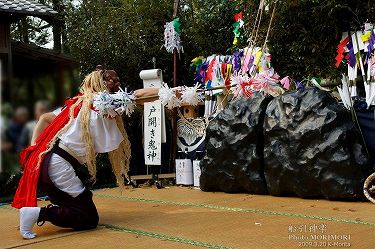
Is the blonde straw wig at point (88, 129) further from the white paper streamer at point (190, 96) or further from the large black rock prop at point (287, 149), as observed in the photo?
the white paper streamer at point (190, 96)

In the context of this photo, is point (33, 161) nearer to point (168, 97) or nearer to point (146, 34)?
point (168, 97)

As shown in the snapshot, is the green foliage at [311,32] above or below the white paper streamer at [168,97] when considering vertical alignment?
above

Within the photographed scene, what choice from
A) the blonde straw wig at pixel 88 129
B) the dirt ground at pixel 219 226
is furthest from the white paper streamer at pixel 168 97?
the blonde straw wig at pixel 88 129

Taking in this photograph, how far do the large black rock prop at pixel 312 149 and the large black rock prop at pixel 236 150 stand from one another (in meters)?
0.17

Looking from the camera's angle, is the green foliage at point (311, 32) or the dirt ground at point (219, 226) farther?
the green foliage at point (311, 32)

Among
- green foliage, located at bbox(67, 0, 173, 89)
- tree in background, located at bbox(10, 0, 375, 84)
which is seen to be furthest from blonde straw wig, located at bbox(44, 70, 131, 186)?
green foliage, located at bbox(67, 0, 173, 89)

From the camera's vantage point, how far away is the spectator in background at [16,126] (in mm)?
6582

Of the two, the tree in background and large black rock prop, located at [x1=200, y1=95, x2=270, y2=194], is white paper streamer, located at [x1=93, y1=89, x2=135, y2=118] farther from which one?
the tree in background

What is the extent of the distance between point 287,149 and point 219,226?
1.77 m

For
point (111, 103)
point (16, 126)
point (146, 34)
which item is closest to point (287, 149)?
point (111, 103)

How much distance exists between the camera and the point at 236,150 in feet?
21.2

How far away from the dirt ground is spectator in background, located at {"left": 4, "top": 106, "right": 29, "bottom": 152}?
95 cm

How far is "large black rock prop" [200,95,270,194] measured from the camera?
6316mm

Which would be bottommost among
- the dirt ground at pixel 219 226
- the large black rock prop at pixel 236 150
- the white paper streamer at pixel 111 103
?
the dirt ground at pixel 219 226
